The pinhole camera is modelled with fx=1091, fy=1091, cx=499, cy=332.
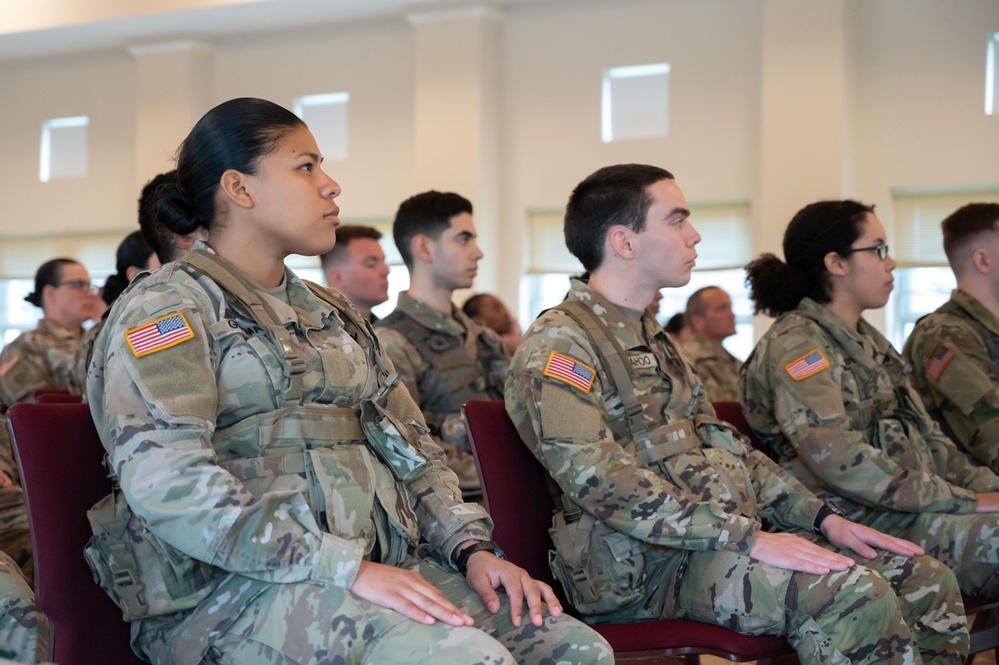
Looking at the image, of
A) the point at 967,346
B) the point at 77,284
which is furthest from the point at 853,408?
the point at 77,284

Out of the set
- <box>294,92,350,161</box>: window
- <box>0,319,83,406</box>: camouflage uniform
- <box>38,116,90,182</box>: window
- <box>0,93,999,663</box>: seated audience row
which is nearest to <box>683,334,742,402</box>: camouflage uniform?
<box>0,93,999,663</box>: seated audience row

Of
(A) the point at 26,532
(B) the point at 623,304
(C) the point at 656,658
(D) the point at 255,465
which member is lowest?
(C) the point at 656,658

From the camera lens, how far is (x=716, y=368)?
→ 5.13 m

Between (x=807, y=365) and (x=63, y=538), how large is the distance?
1736 millimetres

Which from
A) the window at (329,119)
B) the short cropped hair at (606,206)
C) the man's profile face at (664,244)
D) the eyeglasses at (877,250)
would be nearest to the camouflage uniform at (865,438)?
the eyeglasses at (877,250)

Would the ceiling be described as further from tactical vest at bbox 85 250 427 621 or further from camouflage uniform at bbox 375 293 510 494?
tactical vest at bbox 85 250 427 621

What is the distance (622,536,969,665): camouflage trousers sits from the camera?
186 centimetres

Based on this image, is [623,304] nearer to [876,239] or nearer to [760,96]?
[876,239]

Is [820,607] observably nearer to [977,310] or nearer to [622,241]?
[622,241]

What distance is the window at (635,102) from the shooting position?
25.2 ft

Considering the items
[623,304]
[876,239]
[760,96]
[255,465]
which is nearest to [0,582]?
[255,465]

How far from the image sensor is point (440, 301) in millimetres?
3557

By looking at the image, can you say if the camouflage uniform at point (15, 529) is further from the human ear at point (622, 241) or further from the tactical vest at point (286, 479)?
the human ear at point (622, 241)

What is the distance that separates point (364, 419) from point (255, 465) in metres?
0.20
